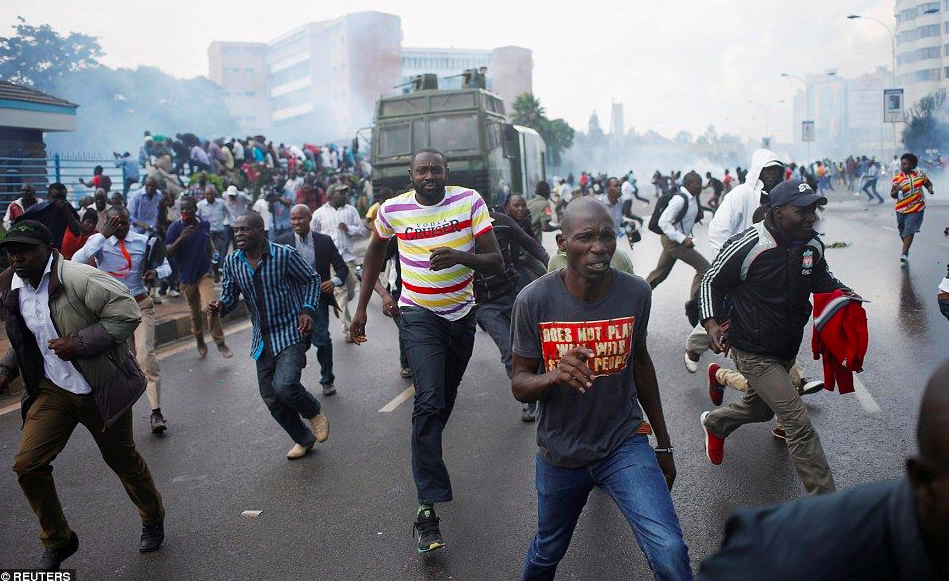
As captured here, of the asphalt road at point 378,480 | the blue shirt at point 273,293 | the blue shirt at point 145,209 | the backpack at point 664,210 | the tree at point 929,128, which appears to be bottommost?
the asphalt road at point 378,480

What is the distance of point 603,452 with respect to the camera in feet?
10.1

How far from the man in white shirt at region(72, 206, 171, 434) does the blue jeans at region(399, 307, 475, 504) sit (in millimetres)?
3126

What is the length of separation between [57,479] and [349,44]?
95.1 metres

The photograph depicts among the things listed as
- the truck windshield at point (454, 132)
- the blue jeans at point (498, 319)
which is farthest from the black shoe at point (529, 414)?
the truck windshield at point (454, 132)

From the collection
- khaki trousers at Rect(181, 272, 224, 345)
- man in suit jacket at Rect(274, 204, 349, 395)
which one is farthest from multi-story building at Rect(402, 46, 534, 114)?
man in suit jacket at Rect(274, 204, 349, 395)

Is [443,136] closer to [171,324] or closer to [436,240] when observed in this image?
[171,324]

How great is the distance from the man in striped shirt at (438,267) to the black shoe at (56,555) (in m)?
1.72

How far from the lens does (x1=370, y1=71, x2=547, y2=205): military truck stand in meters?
17.5

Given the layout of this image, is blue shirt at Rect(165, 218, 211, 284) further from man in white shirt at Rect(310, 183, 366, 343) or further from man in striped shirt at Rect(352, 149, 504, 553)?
man in striped shirt at Rect(352, 149, 504, 553)

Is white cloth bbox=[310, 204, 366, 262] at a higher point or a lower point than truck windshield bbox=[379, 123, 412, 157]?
lower

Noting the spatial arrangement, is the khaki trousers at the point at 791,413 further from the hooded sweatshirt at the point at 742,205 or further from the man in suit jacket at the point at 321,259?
the man in suit jacket at the point at 321,259

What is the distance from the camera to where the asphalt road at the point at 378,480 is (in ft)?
14.3

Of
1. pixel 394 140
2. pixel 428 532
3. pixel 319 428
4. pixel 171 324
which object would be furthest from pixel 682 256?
pixel 394 140

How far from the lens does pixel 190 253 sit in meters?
9.50
